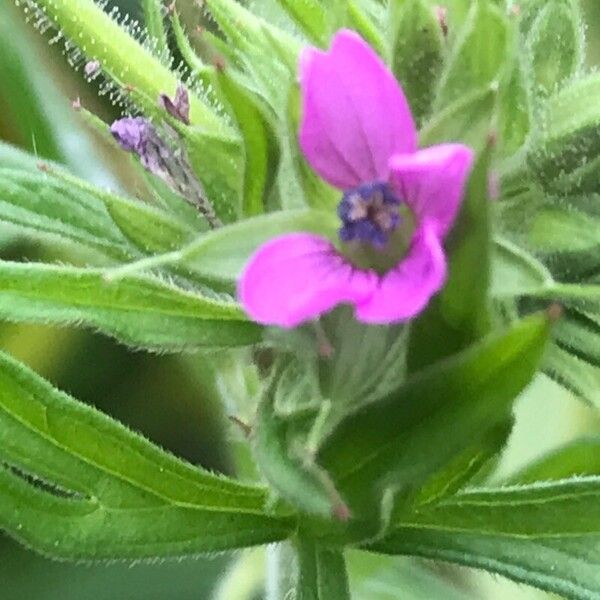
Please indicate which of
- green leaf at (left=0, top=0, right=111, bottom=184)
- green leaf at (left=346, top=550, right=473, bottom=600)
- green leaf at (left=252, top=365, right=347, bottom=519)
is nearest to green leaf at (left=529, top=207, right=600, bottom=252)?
green leaf at (left=252, top=365, right=347, bottom=519)

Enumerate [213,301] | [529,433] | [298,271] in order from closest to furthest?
[298,271]
[213,301]
[529,433]

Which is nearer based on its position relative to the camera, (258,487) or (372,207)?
(372,207)

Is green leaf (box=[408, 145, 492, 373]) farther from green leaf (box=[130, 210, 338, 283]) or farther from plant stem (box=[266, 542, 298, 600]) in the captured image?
plant stem (box=[266, 542, 298, 600])

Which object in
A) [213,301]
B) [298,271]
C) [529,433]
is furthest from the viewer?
[529,433]

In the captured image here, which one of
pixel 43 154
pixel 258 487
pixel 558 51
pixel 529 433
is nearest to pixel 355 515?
pixel 258 487

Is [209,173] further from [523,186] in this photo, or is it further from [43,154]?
[43,154]

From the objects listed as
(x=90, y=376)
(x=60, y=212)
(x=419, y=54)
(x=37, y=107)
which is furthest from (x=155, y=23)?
(x=90, y=376)

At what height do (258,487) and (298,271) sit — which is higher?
(298,271)

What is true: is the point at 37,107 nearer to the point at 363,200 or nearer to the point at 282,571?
the point at 282,571
